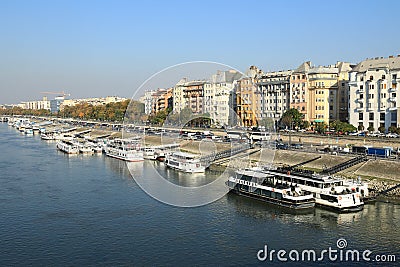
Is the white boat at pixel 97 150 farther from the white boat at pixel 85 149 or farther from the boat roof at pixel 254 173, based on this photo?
the boat roof at pixel 254 173

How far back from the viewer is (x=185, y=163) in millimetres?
20172

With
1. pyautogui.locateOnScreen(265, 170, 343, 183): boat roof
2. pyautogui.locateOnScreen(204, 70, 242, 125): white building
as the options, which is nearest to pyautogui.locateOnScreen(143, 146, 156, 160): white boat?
pyautogui.locateOnScreen(204, 70, 242, 125): white building

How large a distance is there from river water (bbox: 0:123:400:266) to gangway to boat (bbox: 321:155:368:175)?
3.19 meters

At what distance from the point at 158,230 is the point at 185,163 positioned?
872cm

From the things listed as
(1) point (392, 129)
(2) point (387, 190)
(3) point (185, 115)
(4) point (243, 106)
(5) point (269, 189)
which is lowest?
(2) point (387, 190)

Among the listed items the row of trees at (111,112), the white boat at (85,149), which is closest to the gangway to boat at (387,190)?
the row of trees at (111,112)

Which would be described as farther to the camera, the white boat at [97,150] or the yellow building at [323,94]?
the yellow building at [323,94]

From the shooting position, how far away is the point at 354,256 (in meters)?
9.70

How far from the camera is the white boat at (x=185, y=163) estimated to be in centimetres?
1992

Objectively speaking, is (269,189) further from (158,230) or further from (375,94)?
(375,94)

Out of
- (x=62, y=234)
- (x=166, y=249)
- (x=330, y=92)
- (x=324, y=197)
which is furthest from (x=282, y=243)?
(x=330, y=92)

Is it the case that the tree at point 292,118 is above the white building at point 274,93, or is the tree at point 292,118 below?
below

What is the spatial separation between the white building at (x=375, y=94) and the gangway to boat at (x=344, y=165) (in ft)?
28.1

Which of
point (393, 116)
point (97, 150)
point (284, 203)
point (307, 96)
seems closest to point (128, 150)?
point (97, 150)
